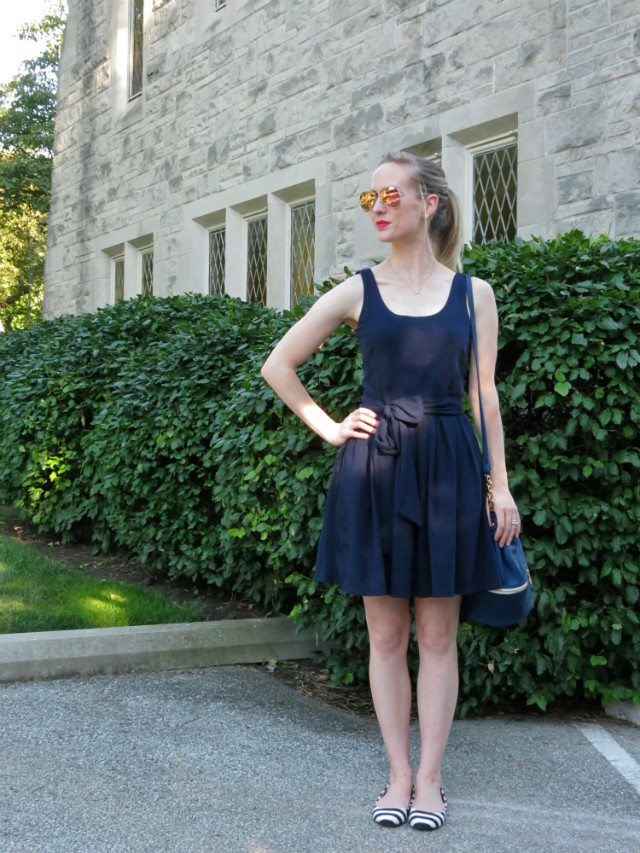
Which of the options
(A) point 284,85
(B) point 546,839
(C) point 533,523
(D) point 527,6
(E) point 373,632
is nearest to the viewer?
(B) point 546,839

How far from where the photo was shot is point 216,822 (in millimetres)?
2826

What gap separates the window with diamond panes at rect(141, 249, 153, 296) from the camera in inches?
496

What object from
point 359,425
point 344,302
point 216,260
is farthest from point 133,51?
point 359,425

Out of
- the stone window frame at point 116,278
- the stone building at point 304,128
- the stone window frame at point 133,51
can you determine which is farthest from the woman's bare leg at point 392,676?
the stone window frame at point 116,278

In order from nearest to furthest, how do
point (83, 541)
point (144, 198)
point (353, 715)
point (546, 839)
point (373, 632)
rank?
point (546, 839) < point (373, 632) < point (353, 715) < point (83, 541) < point (144, 198)

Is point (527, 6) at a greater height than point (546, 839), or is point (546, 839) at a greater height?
point (527, 6)

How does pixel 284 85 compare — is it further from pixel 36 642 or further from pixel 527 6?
pixel 36 642

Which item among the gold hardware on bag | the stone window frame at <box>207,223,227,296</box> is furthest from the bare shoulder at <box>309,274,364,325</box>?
the stone window frame at <box>207,223,227,296</box>

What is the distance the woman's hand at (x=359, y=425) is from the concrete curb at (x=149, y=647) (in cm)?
207

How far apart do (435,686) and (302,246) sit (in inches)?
274

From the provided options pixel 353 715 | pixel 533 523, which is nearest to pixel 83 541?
pixel 353 715

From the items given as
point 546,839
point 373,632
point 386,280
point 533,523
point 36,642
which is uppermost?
point 386,280

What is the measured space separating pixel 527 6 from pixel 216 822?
5813 millimetres

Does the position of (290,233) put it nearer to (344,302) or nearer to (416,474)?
(344,302)
